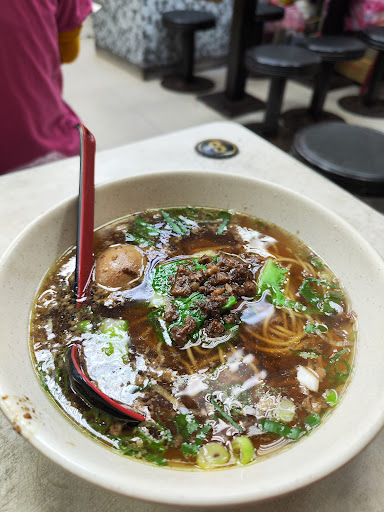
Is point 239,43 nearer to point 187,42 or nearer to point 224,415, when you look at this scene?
point 187,42

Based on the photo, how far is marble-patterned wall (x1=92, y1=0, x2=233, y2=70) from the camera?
533cm

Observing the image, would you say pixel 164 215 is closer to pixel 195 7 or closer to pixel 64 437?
pixel 64 437

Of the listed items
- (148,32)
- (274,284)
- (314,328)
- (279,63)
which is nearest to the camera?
(314,328)

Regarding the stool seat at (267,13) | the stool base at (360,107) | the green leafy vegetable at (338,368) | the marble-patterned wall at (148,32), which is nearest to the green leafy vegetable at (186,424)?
the green leafy vegetable at (338,368)

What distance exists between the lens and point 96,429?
798 mm

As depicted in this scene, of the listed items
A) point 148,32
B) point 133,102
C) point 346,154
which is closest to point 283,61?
point 346,154

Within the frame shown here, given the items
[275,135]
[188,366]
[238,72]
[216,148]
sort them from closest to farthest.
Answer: [188,366] → [216,148] → [275,135] → [238,72]

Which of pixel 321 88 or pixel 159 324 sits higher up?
pixel 159 324

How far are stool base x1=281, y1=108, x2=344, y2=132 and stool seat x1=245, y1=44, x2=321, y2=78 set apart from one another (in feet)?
2.82

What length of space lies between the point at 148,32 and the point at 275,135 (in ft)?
8.12

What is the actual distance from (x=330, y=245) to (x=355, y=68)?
18.2 ft

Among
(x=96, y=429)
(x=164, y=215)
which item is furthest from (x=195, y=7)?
(x=96, y=429)

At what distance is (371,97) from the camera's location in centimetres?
495

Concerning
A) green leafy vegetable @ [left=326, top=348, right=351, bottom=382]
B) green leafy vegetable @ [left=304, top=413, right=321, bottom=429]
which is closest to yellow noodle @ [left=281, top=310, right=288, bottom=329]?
green leafy vegetable @ [left=326, top=348, right=351, bottom=382]
